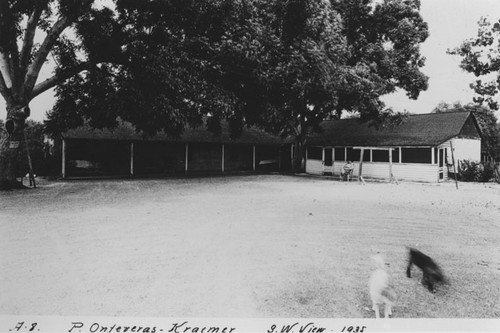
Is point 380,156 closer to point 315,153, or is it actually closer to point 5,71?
point 315,153

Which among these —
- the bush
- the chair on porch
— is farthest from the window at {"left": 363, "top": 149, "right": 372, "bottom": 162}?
the bush

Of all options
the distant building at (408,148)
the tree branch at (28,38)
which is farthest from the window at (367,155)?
the tree branch at (28,38)

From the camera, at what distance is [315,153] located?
30797 mm

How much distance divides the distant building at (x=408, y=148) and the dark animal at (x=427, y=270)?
18912 millimetres

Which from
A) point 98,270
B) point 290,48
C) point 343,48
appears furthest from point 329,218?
point 343,48

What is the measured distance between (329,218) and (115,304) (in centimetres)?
686

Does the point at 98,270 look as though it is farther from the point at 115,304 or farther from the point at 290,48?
the point at 290,48

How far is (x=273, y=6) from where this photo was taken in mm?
19500

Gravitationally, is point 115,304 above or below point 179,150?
below

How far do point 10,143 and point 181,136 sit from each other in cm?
1342

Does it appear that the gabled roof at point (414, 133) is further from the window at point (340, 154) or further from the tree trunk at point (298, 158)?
the tree trunk at point (298, 158)

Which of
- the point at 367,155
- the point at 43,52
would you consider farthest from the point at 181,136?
the point at 367,155
